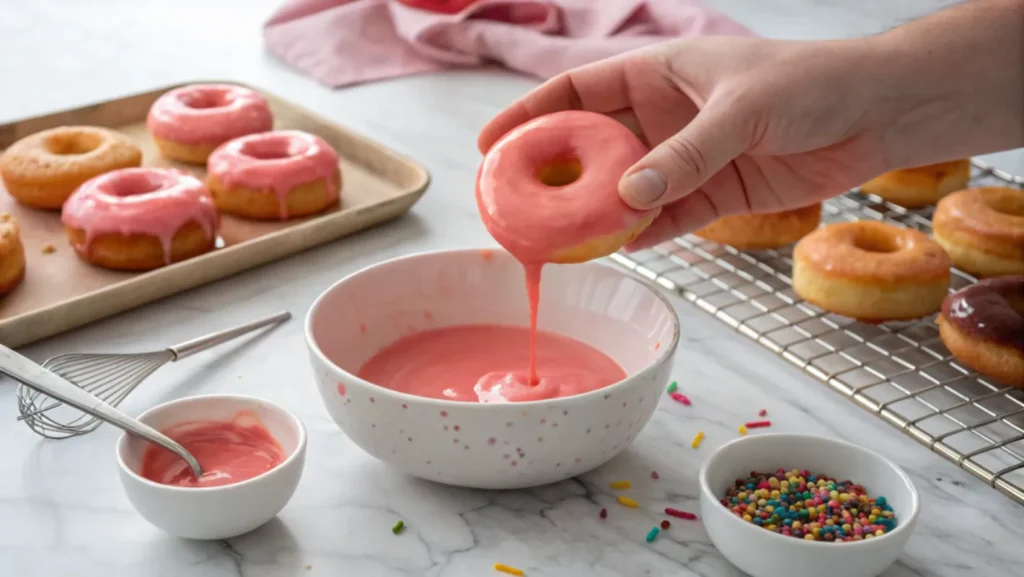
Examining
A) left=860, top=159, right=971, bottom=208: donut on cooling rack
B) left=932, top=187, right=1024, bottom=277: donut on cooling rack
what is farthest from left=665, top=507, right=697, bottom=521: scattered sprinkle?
left=860, top=159, right=971, bottom=208: donut on cooling rack

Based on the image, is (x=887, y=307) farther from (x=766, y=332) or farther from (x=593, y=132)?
(x=593, y=132)

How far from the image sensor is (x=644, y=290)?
1.46m

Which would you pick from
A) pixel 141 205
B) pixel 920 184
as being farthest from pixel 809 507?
pixel 141 205

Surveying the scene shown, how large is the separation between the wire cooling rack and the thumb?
397mm

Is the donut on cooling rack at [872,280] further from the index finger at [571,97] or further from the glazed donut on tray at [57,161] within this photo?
the glazed donut on tray at [57,161]

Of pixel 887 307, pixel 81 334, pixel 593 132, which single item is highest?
pixel 593 132

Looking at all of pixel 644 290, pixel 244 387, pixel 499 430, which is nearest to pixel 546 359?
pixel 644 290

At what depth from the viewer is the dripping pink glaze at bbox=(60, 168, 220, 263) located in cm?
183

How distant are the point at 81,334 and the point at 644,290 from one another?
0.85m

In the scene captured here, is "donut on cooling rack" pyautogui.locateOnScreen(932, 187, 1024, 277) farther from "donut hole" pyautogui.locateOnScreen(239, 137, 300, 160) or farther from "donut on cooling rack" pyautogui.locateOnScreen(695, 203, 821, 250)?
"donut hole" pyautogui.locateOnScreen(239, 137, 300, 160)

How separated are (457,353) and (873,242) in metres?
0.81

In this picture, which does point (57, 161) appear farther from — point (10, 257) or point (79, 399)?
point (79, 399)

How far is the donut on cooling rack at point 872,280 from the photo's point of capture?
1669mm

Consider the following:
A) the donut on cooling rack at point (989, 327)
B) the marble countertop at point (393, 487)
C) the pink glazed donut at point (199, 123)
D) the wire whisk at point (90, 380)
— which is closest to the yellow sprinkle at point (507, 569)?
the marble countertop at point (393, 487)
